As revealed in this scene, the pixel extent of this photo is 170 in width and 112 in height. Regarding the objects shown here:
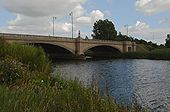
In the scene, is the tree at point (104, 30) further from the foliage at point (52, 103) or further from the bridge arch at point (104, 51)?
the foliage at point (52, 103)

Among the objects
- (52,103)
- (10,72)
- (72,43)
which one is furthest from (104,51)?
(52,103)

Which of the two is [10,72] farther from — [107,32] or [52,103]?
[107,32]

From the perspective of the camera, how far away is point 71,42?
91562mm

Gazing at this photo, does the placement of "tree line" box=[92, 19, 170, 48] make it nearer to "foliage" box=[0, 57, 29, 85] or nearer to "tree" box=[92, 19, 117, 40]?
"tree" box=[92, 19, 117, 40]

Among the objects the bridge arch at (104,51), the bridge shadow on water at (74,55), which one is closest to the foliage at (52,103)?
the bridge shadow on water at (74,55)

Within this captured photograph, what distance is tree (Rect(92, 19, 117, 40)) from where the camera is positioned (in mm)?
145250

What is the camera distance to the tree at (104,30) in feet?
477

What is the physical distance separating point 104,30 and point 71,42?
56208mm

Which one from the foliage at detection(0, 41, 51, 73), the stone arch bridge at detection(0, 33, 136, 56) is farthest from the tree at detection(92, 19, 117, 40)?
the foliage at detection(0, 41, 51, 73)

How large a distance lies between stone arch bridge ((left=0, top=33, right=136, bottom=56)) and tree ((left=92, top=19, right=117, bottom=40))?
2370 cm

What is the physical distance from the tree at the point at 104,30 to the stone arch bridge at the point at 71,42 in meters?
23.7

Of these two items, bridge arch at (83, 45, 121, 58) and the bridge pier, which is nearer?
the bridge pier

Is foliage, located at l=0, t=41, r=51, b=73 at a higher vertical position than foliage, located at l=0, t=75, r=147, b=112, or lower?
higher

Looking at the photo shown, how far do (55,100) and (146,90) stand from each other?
22.2 metres
